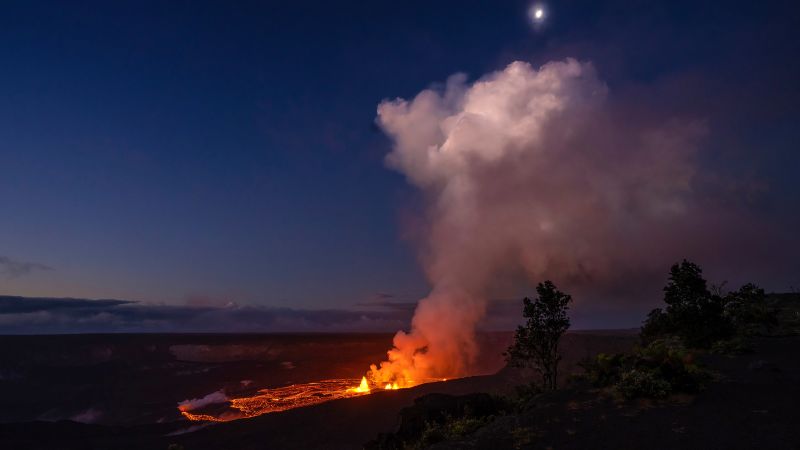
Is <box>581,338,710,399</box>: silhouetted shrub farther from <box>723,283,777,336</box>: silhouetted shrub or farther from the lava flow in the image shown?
the lava flow

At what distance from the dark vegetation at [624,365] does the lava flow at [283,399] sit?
38253mm

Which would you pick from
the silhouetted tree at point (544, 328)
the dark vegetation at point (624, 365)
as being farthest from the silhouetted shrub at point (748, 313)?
the silhouetted tree at point (544, 328)

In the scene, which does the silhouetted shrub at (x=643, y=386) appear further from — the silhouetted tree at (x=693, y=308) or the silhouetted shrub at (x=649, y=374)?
the silhouetted tree at (x=693, y=308)

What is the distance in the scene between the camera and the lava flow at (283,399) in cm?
6838

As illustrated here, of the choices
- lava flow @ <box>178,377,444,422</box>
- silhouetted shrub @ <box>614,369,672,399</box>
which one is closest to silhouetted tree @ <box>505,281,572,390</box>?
silhouetted shrub @ <box>614,369,672,399</box>

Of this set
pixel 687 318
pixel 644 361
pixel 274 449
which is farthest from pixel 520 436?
pixel 274 449

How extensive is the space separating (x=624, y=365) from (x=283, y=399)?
64.6 meters

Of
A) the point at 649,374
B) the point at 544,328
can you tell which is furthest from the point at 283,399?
the point at 649,374

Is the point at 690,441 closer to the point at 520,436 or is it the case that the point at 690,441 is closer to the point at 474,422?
the point at 520,436

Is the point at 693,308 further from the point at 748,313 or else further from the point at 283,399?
the point at 283,399

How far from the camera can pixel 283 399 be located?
247 ft

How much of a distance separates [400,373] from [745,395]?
68549mm

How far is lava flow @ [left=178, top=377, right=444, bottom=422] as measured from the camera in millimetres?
68375

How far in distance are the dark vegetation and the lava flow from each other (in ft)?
126
